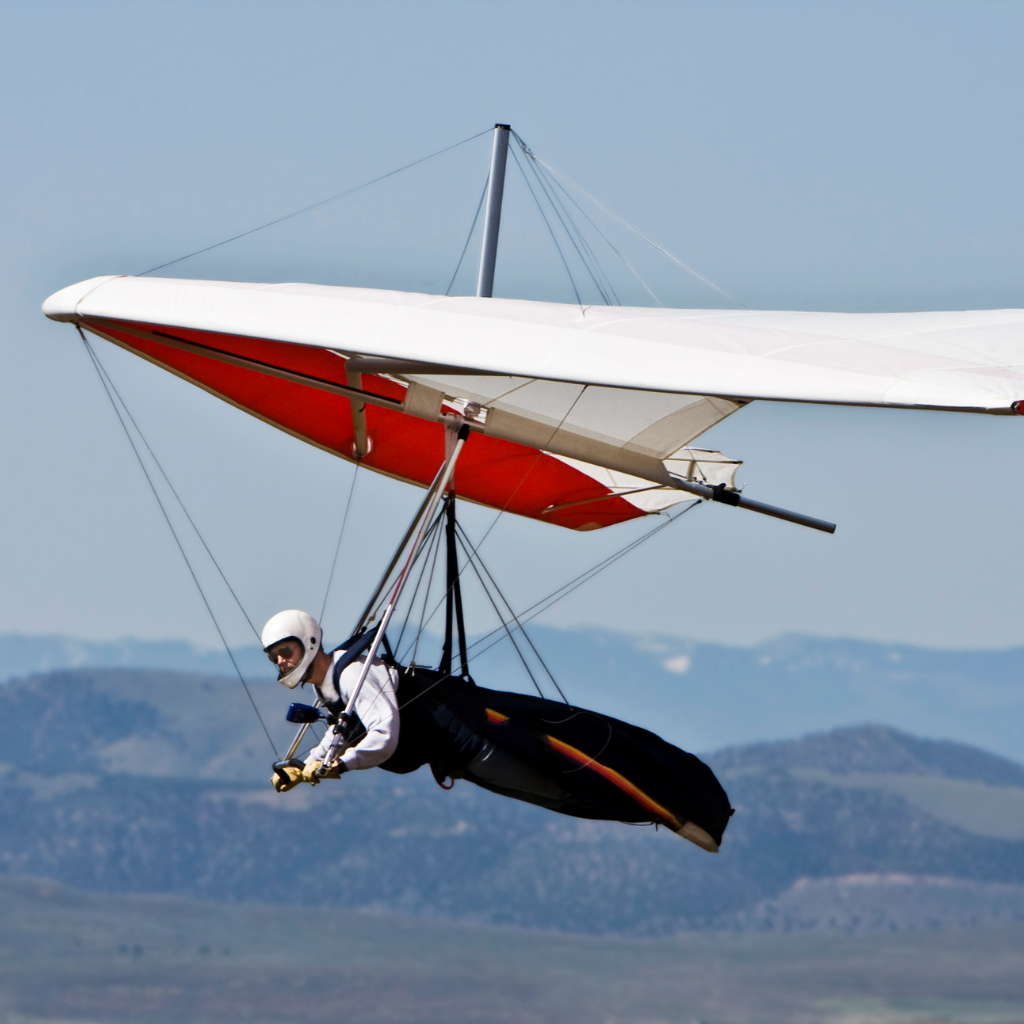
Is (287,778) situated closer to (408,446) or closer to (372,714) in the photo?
(372,714)

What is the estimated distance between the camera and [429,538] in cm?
1912

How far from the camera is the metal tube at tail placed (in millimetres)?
22531

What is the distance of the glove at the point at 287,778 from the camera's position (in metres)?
16.5

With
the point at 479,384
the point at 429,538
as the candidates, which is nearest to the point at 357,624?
the point at 429,538

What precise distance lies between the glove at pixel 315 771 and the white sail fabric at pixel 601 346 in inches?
155

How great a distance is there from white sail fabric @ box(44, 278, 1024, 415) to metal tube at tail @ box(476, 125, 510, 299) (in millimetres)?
3514

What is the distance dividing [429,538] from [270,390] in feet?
14.1

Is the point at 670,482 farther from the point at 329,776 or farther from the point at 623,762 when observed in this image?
the point at 329,776

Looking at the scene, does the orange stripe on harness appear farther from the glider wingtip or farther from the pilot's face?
the glider wingtip

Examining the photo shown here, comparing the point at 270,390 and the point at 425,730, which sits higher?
the point at 270,390

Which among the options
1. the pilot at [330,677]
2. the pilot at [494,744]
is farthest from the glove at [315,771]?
the pilot at [330,677]

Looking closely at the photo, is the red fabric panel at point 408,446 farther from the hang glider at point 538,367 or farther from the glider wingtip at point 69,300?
the glider wingtip at point 69,300

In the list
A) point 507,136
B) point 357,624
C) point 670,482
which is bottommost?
point 357,624

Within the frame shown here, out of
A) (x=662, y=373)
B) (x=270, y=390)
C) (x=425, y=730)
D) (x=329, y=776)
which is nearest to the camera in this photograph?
(x=662, y=373)
